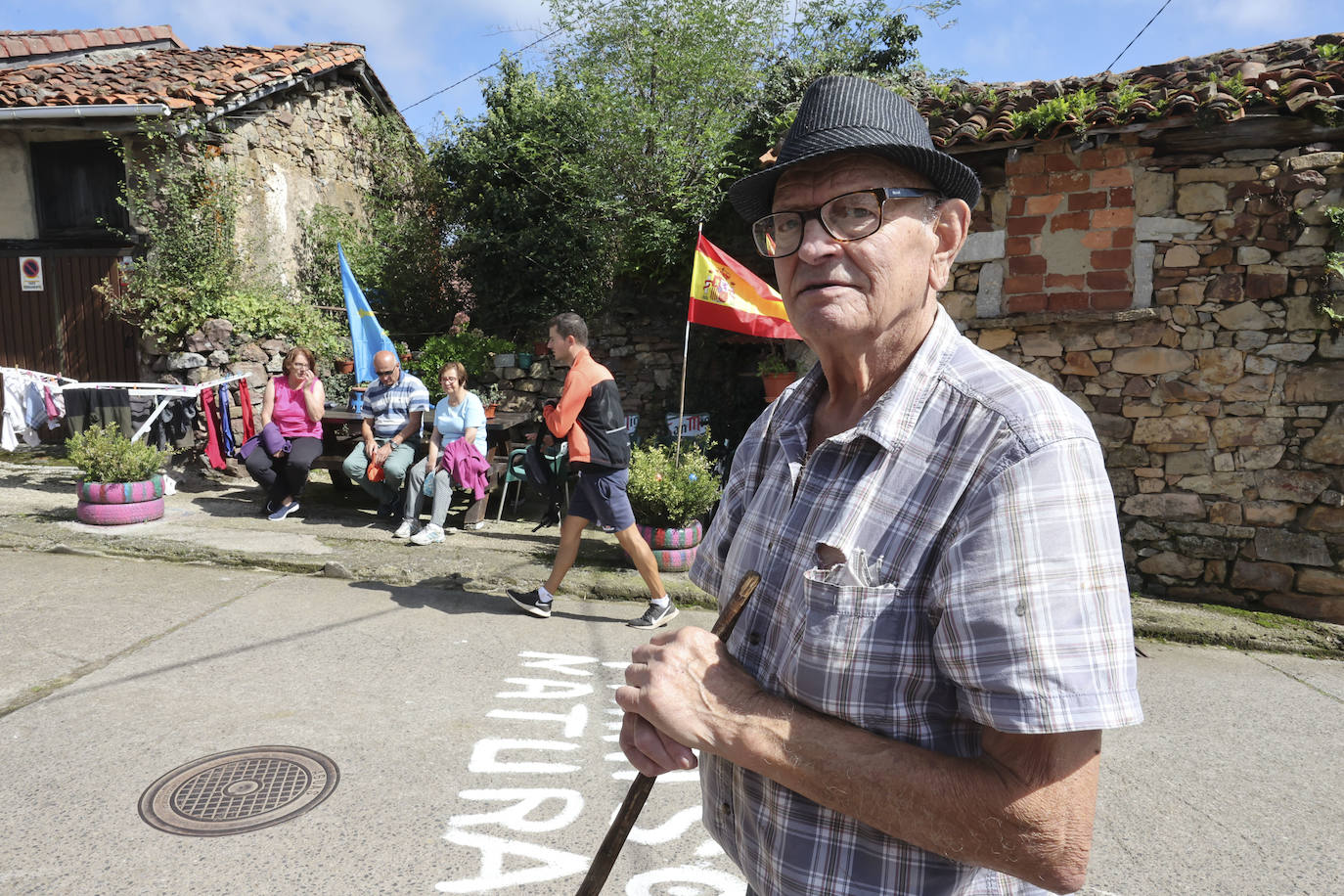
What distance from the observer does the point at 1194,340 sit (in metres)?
6.10

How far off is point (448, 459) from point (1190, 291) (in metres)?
6.07

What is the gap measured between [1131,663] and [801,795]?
19.5 inches

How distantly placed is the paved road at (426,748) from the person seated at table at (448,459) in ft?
4.97

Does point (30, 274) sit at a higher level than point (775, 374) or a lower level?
higher

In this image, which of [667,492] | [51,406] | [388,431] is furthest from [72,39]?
[667,492]

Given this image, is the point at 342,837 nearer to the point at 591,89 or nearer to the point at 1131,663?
the point at 1131,663

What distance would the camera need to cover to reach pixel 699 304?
22.2ft

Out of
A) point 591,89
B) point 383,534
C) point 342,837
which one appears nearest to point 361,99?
point 591,89

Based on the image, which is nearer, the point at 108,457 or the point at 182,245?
the point at 108,457

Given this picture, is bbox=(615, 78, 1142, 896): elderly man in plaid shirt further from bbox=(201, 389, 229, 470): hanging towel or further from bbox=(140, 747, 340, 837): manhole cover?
bbox=(201, 389, 229, 470): hanging towel

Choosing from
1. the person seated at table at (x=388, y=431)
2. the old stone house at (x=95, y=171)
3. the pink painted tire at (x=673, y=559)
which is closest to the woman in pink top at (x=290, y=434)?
the person seated at table at (x=388, y=431)

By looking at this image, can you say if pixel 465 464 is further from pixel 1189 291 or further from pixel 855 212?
pixel 855 212

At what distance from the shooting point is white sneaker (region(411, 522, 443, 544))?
7012 mm

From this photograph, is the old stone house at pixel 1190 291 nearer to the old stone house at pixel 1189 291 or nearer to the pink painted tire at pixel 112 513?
the old stone house at pixel 1189 291
